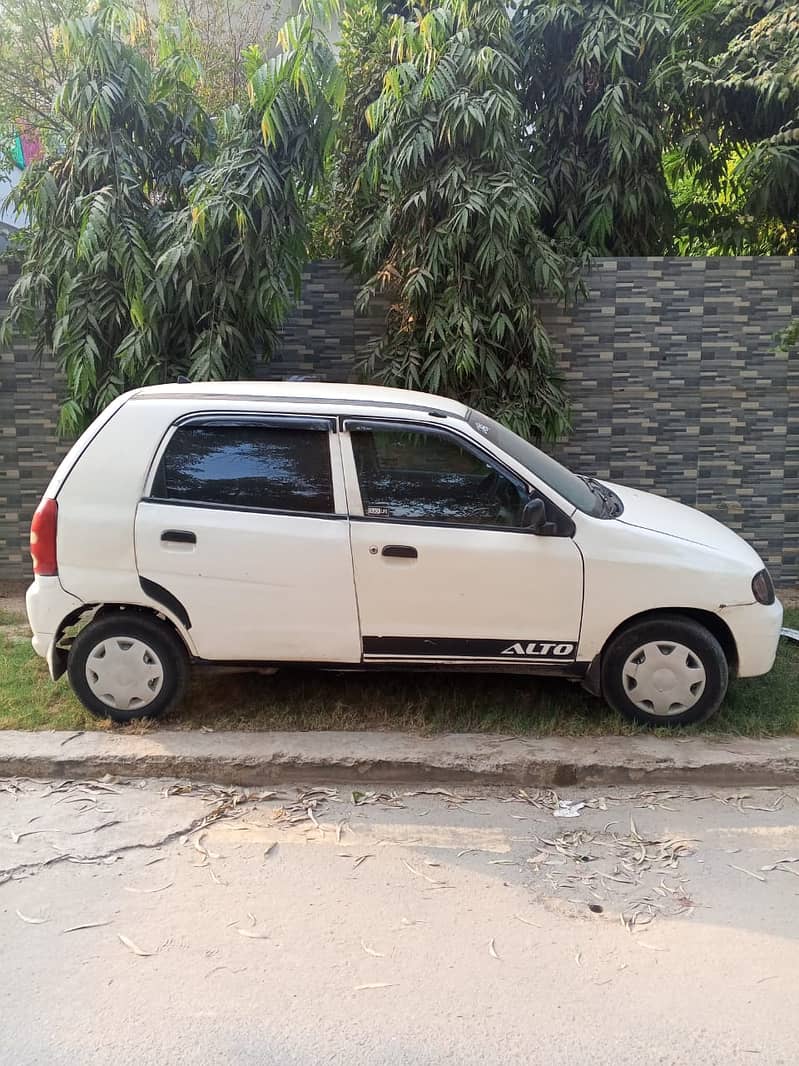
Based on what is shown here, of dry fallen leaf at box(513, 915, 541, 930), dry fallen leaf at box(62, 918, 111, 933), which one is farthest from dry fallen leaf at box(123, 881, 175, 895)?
dry fallen leaf at box(513, 915, 541, 930)

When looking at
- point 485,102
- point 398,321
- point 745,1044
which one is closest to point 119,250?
point 398,321

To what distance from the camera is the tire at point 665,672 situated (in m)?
4.45

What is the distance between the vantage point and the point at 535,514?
4.32 meters

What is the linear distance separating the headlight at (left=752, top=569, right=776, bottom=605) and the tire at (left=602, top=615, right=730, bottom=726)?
0.30 meters

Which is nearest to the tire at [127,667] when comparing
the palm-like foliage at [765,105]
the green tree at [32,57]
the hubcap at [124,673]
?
the hubcap at [124,673]

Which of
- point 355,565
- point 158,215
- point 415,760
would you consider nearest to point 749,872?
point 415,760

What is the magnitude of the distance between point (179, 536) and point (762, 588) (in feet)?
9.57

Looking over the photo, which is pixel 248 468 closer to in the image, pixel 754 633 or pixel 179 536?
pixel 179 536

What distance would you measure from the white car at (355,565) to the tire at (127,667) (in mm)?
10

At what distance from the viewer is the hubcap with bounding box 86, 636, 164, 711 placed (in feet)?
15.0

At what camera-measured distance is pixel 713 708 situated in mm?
4523

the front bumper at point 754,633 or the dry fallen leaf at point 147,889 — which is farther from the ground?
the front bumper at point 754,633

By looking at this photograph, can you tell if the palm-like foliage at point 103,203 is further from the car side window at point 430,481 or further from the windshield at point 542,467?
the windshield at point 542,467

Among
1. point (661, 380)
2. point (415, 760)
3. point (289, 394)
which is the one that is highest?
point (661, 380)
